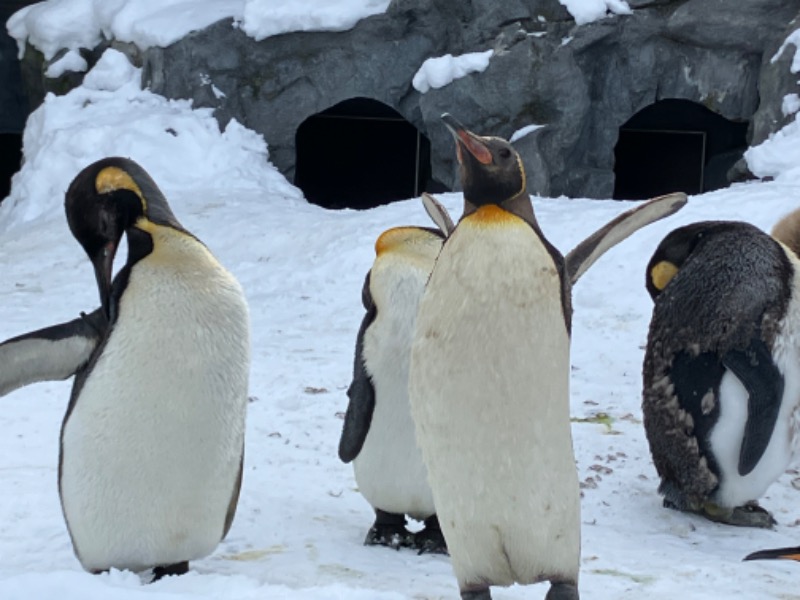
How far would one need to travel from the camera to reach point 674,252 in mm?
3549

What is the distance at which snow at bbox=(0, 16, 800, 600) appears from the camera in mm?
2713

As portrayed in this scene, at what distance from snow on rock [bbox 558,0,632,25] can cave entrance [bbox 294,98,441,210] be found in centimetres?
347

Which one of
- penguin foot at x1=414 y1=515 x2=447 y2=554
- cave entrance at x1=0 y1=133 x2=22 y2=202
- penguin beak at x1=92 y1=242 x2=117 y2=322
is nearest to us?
penguin beak at x1=92 y1=242 x2=117 y2=322

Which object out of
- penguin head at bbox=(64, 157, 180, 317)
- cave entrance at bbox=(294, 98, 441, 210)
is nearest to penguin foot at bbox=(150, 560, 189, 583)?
penguin head at bbox=(64, 157, 180, 317)

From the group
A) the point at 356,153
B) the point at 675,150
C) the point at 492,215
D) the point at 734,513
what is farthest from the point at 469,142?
the point at 356,153

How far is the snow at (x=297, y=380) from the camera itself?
2713mm

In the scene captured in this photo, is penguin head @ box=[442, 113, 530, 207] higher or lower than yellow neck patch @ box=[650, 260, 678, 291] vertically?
higher

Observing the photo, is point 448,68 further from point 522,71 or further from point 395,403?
point 395,403

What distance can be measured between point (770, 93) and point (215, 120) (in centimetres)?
398

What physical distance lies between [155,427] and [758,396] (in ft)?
5.16

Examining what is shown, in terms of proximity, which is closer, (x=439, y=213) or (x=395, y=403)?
(x=395, y=403)

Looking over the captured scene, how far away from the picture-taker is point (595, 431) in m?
4.05

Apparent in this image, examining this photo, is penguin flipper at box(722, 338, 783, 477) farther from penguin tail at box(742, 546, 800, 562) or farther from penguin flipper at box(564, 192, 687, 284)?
penguin flipper at box(564, 192, 687, 284)

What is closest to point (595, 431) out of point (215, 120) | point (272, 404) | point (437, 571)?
point (272, 404)
